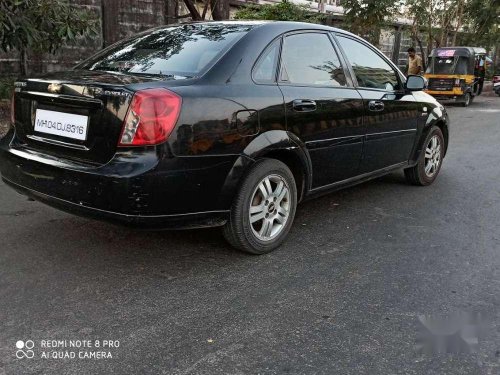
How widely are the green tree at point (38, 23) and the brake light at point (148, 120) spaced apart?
148 inches

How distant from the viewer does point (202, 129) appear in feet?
10.0

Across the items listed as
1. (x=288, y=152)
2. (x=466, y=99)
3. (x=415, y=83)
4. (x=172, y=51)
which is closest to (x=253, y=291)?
(x=288, y=152)

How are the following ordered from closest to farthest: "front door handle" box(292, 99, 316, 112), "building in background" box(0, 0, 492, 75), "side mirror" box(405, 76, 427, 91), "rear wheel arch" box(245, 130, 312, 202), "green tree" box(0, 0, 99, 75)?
"rear wheel arch" box(245, 130, 312, 202) < "front door handle" box(292, 99, 316, 112) < "side mirror" box(405, 76, 427, 91) < "green tree" box(0, 0, 99, 75) < "building in background" box(0, 0, 492, 75)

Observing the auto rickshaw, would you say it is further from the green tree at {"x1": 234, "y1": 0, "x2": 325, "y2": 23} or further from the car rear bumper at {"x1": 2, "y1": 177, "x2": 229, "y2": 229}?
the car rear bumper at {"x1": 2, "y1": 177, "x2": 229, "y2": 229}

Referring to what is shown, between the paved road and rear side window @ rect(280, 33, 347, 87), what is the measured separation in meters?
1.24

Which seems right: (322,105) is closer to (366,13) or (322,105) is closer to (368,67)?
(368,67)

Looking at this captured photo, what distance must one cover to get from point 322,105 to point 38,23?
436cm

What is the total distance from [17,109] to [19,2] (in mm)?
2927

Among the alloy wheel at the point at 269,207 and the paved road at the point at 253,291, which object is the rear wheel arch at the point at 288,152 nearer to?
the alloy wheel at the point at 269,207

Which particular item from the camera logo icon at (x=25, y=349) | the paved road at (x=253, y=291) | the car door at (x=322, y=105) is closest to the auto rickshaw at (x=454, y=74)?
the paved road at (x=253, y=291)

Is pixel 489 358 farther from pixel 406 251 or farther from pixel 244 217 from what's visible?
pixel 244 217

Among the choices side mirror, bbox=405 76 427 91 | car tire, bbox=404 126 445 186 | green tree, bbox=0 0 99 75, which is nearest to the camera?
side mirror, bbox=405 76 427 91

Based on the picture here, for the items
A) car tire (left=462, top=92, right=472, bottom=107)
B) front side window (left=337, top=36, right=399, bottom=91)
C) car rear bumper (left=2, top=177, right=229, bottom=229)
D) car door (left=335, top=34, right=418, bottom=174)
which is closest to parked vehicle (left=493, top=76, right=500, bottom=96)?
car tire (left=462, top=92, right=472, bottom=107)

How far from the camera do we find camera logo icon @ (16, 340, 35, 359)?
2.41 meters
